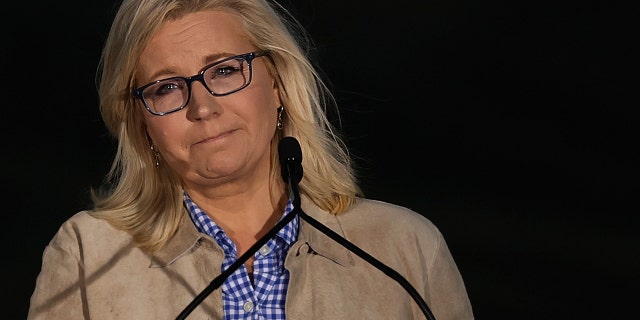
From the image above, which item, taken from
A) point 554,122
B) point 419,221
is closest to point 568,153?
point 554,122

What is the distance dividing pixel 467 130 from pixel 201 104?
100 centimetres

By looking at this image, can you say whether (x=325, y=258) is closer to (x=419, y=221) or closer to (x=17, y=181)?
(x=419, y=221)

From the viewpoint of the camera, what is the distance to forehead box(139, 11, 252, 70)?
2352mm

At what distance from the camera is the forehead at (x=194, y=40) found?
235 cm

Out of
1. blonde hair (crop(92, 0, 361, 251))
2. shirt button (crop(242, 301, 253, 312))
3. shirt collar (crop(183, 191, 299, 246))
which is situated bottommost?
shirt button (crop(242, 301, 253, 312))

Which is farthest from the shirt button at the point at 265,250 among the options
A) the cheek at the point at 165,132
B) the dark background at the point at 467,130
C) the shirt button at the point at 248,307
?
the dark background at the point at 467,130

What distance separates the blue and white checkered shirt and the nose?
0.77 feet

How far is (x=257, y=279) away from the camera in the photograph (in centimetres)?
235

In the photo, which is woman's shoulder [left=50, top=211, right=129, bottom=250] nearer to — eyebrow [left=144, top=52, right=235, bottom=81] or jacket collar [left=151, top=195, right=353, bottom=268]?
jacket collar [left=151, top=195, right=353, bottom=268]

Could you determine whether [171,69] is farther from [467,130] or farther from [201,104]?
[467,130]

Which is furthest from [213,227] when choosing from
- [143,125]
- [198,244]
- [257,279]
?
[143,125]

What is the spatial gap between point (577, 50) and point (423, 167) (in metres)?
0.47

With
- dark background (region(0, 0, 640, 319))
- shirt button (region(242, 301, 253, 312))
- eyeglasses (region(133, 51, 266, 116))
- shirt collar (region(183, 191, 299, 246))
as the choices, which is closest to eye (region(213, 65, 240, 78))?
eyeglasses (region(133, 51, 266, 116))

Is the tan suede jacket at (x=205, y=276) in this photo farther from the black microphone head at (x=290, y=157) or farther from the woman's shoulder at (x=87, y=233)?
the black microphone head at (x=290, y=157)
